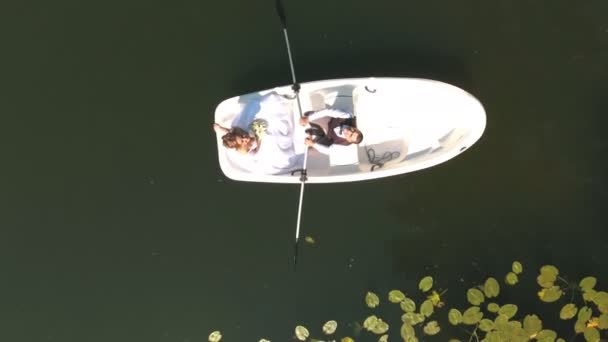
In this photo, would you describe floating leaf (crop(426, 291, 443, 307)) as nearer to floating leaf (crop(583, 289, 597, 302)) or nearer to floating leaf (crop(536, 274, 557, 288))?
floating leaf (crop(536, 274, 557, 288))

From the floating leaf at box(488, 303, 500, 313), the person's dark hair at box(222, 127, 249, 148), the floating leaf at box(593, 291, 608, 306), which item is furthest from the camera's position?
the floating leaf at box(488, 303, 500, 313)

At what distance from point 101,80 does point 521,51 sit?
A: 2.78m

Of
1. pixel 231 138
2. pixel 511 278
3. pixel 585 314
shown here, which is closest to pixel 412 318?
pixel 511 278

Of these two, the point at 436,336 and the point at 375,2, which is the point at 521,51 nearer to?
the point at 375,2

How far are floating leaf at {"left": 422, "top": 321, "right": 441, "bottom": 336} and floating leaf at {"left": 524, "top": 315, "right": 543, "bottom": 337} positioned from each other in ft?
1.79

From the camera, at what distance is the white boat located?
3.21 m

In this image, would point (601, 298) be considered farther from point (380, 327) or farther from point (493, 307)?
point (380, 327)

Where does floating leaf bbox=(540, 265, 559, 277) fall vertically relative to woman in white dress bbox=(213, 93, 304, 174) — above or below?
below

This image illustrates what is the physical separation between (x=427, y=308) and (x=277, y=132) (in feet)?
4.88

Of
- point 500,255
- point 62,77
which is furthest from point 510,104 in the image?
point 62,77

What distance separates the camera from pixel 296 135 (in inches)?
131

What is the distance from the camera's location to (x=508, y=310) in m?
3.39

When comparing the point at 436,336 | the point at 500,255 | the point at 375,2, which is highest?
the point at 375,2

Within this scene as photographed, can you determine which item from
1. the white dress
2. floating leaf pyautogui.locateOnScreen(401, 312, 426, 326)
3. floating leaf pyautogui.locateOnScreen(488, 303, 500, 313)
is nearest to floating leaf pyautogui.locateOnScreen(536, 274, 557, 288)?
floating leaf pyautogui.locateOnScreen(488, 303, 500, 313)
